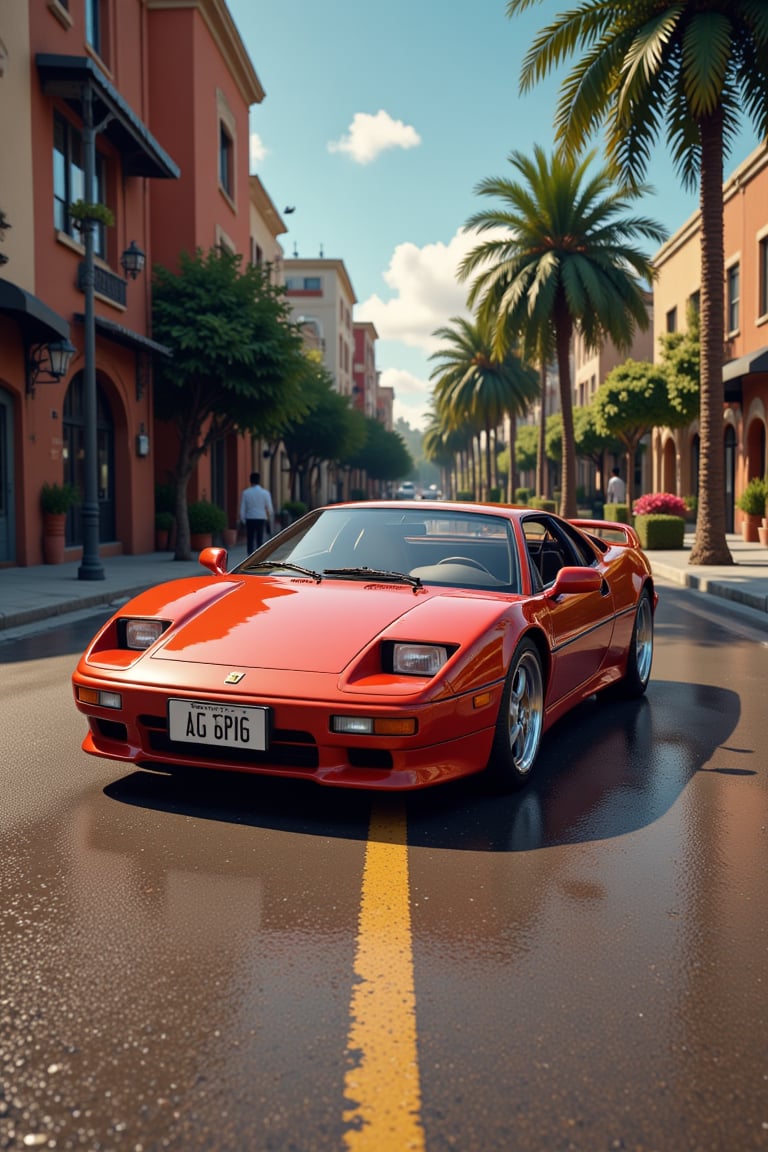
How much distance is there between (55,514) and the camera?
1936cm

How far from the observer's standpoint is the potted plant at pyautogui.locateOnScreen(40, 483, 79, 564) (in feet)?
63.1

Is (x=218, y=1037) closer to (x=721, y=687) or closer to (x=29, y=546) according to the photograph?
(x=721, y=687)

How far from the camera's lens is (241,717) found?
4.27 m

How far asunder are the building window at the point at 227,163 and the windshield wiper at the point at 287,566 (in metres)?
27.8

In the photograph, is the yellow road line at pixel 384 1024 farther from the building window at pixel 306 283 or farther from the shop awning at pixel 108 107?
the building window at pixel 306 283

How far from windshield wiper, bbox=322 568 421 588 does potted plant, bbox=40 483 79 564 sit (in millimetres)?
14750

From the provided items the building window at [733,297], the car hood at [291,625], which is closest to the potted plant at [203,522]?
the building window at [733,297]

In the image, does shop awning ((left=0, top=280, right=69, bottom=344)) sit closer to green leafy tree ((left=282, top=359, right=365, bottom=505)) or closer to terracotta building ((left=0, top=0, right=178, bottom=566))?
terracotta building ((left=0, top=0, right=178, bottom=566))

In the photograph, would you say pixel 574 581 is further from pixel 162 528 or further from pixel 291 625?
pixel 162 528

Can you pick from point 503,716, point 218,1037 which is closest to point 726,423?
point 503,716

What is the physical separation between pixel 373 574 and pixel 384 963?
2.56 metres

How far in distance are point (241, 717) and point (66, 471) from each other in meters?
18.0

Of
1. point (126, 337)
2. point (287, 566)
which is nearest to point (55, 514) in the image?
point (126, 337)

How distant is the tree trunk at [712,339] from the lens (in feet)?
62.1
